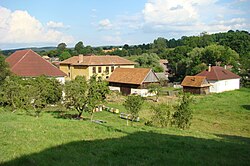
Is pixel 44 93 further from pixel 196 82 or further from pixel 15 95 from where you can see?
pixel 196 82

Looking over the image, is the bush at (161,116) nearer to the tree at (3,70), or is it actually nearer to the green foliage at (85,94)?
the green foliage at (85,94)

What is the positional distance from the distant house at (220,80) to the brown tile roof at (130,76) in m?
10.1

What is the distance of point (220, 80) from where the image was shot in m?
45.3

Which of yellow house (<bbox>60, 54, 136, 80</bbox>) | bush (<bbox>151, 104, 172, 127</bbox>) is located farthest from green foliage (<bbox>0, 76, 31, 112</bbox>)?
yellow house (<bbox>60, 54, 136, 80</bbox>)

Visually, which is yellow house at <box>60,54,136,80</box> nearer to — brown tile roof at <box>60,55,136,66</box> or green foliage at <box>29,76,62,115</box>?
brown tile roof at <box>60,55,136,66</box>

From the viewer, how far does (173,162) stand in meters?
7.90

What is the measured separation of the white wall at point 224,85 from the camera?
45.1m

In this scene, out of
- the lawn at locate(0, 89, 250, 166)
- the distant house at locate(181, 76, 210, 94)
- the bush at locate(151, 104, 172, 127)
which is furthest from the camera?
the distant house at locate(181, 76, 210, 94)

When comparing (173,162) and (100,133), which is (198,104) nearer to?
(100,133)

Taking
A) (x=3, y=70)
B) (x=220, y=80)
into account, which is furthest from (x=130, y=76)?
(x=3, y=70)

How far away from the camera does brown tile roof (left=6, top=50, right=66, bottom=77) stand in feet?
113

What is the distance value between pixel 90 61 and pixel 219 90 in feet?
75.3

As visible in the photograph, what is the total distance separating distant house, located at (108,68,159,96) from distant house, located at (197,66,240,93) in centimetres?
860

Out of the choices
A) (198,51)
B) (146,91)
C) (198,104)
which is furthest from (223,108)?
(198,51)
